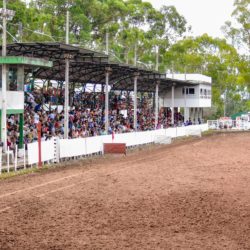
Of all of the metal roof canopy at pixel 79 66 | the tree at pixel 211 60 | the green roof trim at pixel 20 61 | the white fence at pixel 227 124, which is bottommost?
the white fence at pixel 227 124

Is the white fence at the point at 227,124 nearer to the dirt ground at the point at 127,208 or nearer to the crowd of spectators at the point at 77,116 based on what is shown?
the crowd of spectators at the point at 77,116

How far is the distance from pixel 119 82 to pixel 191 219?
38757 millimetres

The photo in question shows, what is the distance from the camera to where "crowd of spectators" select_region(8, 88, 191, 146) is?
31484 millimetres

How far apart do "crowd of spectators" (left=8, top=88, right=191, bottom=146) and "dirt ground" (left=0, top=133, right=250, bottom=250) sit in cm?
729

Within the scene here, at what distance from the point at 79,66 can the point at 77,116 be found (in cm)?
420

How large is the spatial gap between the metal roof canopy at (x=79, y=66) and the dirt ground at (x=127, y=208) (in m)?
7.13

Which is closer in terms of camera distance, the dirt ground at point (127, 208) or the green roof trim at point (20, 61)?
the dirt ground at point (127, 208)

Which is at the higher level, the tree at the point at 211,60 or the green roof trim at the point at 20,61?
the tree at the point at 211,60

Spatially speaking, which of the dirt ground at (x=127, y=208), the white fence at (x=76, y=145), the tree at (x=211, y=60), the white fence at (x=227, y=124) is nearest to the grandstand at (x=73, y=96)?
the white fence at (x=76, y=145)

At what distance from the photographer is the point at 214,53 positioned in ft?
286

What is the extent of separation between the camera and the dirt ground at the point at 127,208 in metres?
11.3

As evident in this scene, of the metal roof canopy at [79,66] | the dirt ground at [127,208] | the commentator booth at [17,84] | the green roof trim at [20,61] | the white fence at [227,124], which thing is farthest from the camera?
the white fence at [227,124]

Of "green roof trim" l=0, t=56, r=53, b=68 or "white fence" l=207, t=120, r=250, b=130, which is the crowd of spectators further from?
"white fence" l=207, t=120, r=250, b=130

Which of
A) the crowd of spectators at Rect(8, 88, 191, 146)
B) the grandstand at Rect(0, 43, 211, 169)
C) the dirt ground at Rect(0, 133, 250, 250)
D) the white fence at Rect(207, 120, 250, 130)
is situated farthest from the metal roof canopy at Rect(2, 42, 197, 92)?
the white fence at Rect(207, 120, 250, 130)
